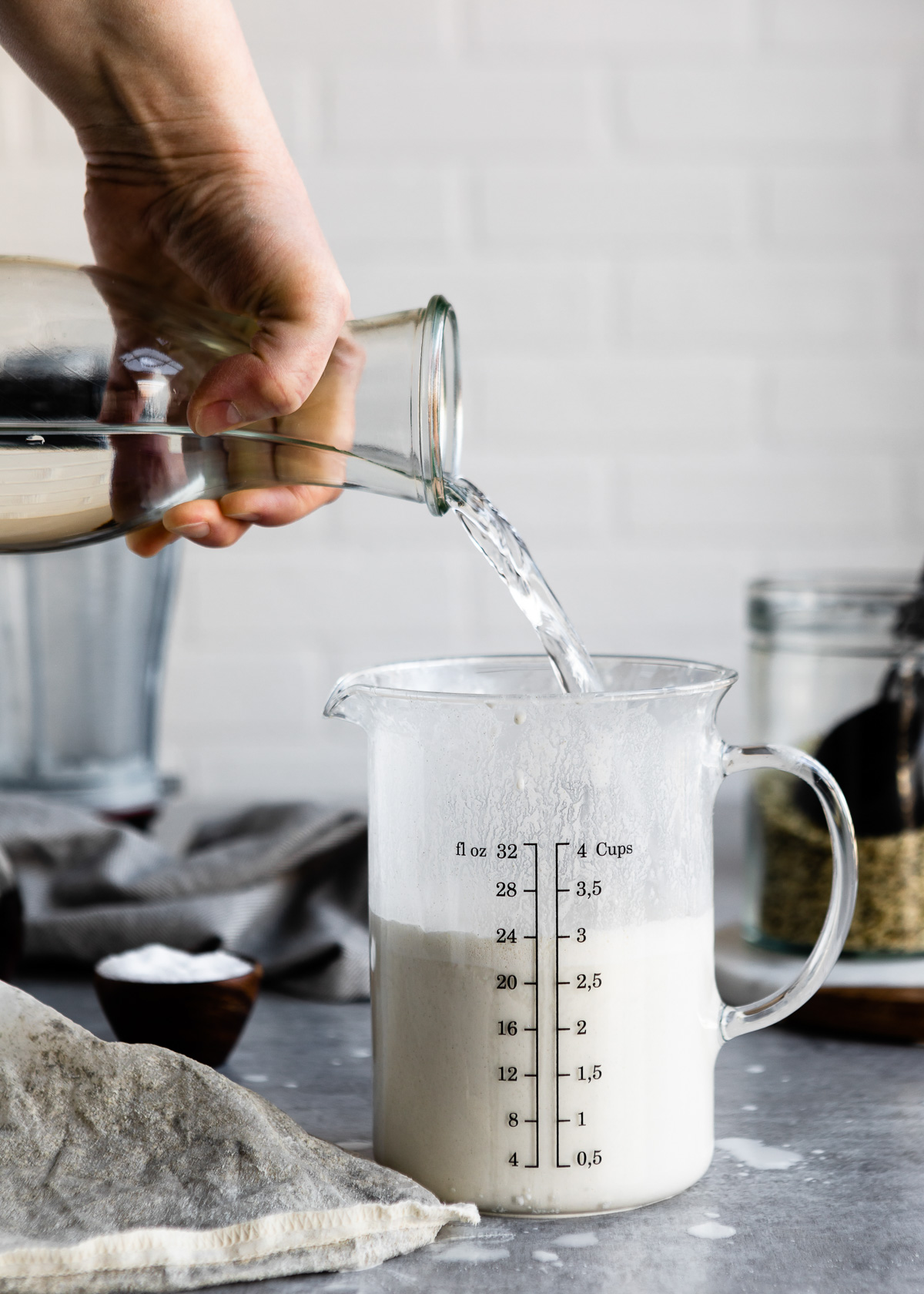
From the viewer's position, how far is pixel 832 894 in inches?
22.1

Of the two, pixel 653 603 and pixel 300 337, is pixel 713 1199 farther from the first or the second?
pixel 653 603

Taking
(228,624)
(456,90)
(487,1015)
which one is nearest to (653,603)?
(228,624)

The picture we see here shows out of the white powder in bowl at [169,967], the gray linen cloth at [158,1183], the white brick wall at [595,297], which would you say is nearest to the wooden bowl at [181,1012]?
the white powder in bowl at [169,967]

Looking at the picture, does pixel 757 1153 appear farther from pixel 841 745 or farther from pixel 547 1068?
pixel 841 745

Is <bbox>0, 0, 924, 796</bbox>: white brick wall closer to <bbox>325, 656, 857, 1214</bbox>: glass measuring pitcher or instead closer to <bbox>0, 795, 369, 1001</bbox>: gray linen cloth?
<bbox>0, 795, 369, 1001</bbox>: gray linen cloth

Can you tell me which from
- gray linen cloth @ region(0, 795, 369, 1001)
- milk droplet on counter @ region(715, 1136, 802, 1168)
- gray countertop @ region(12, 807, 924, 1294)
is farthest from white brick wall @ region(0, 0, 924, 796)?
milk droplet on counter @ region(715, 1136, 802, 1168)

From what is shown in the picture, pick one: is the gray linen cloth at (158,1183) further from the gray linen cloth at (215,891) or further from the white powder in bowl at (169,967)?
the gray linen cloth at (215,891)

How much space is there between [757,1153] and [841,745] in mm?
288

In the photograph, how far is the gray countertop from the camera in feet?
1.58

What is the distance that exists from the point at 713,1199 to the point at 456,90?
4.38 feet

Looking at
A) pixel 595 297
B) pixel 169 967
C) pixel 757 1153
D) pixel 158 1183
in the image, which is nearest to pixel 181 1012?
pixel 169 967

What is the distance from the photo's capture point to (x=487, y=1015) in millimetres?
511

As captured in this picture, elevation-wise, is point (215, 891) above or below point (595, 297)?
below

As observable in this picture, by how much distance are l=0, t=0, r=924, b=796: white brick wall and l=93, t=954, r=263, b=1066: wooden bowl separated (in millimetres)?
962
